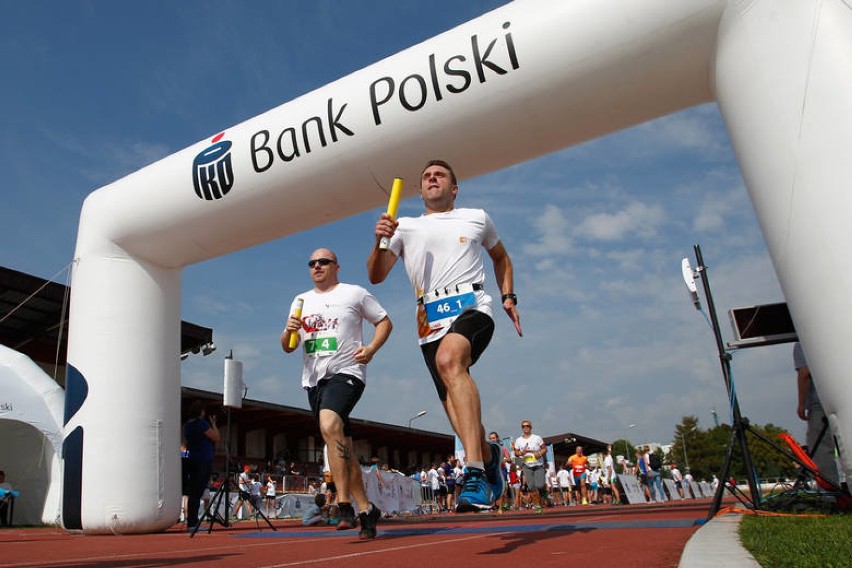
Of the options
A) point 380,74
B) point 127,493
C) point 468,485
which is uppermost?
point 380,74

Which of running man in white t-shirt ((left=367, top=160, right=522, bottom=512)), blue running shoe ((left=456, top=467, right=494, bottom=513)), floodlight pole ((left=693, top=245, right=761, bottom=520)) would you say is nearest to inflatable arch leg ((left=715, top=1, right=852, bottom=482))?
floodlight pole ((left=693, top=245, right=761, bottom=520))

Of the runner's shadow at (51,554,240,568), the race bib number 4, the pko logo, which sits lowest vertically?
the runner's shadow at (51,554,240,568)

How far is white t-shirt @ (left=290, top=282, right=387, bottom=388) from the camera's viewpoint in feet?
17.1

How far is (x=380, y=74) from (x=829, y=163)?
3.82 m

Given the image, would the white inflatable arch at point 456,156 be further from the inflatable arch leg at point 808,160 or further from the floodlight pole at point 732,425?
the floodlight pole at point 732,425

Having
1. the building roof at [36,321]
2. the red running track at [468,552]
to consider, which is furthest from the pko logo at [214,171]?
the building roof at [36,321]

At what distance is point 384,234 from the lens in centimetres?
374

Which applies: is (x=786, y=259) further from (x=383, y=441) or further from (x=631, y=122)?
(x=383, y=441)

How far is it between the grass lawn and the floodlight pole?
1.18m

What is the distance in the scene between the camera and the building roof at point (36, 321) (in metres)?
16.9

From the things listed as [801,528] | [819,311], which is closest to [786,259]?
[819,311]

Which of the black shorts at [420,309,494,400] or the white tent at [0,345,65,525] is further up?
the white tent at [0,345,65,525]

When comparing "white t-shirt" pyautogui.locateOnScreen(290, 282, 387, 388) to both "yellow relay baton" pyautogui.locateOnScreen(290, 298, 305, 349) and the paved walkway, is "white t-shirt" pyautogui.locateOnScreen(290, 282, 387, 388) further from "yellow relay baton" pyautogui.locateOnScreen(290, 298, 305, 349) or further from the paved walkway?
the paved walkway

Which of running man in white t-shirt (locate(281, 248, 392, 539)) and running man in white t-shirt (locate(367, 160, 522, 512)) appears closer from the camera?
running man in white t-shirt (locate(367, 160, 522, 512))
